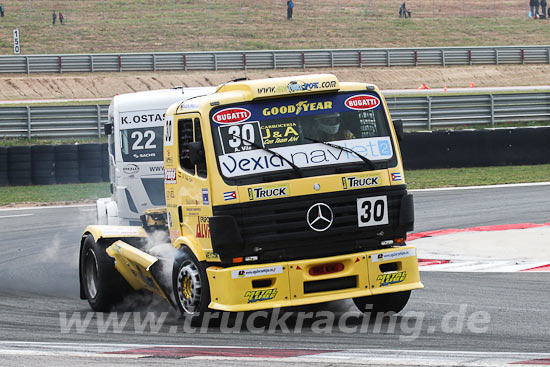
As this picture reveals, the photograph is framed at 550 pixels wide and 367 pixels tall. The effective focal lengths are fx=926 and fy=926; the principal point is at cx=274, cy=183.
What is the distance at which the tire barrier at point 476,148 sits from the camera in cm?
2302

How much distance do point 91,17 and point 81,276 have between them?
167ft

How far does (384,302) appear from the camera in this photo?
908 cm

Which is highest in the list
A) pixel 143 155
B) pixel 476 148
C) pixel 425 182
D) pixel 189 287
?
pixel 143 155

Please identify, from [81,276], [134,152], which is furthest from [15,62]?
[81,276]

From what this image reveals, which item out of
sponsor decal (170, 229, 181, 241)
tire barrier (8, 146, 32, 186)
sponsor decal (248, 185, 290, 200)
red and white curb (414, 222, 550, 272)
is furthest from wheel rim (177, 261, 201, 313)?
tire barrier (8, 146, 32, 186)

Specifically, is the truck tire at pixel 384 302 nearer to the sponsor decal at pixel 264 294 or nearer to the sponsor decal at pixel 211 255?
the sponsor decal at pixel 264 294

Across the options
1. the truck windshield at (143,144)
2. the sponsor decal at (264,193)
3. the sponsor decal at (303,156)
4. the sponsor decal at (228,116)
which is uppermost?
the sponsor decal at (228,116)

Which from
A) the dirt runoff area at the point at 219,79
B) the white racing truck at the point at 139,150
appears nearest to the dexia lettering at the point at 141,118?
the white racing truck at the point at 139,150

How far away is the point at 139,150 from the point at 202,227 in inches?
235

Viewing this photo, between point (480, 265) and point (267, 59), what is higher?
point (267, 59)

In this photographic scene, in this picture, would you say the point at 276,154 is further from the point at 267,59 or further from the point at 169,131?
the point at 267,59

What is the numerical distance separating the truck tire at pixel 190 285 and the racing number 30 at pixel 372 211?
152 centimetres

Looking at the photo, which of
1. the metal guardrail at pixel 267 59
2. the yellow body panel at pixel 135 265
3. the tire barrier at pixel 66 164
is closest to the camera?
the yellow body panel at pixel 135 265

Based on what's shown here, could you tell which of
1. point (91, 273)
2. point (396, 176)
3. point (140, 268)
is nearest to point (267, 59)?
point (91, 273)
